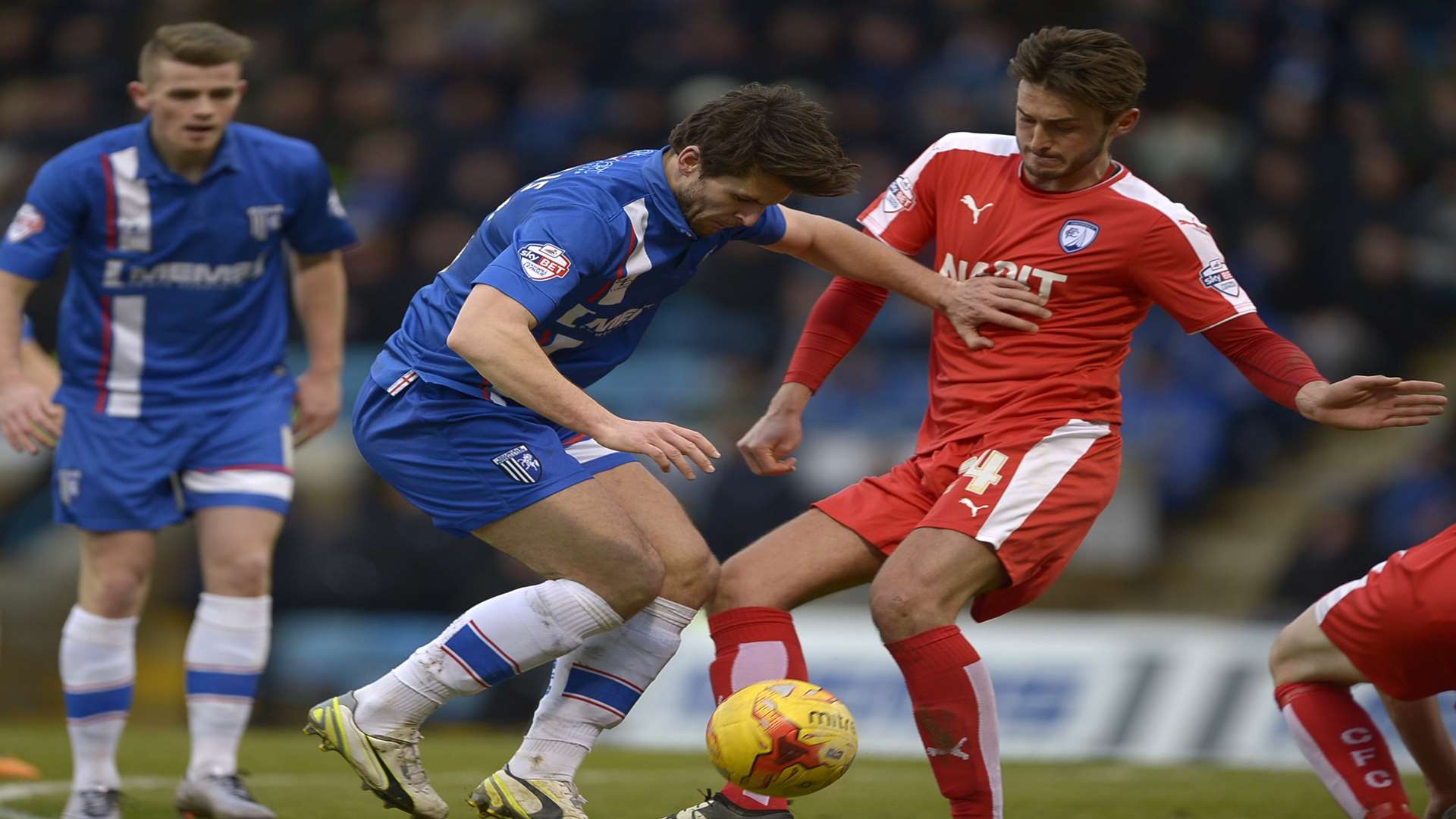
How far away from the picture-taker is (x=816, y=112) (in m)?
4.64

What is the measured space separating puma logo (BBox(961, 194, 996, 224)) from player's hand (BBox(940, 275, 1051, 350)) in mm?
192

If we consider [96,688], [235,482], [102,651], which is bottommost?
[96,688]

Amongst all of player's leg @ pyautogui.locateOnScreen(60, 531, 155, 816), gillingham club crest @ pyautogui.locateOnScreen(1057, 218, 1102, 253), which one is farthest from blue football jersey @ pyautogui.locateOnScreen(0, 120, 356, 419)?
gillingham club crest @ pyautogui.locateOnScreen(1057, 218, 1102, 253)

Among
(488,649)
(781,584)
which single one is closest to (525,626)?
(488,649)

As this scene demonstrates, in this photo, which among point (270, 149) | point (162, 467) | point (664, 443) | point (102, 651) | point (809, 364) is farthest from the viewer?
point (270, 149)

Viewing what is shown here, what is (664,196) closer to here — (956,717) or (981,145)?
(981,145)

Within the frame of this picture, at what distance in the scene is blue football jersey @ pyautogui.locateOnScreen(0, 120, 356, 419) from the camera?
572cm

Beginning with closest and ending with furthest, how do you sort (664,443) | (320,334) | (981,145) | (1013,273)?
(664,443) → (1013,273) → (981,145) → (320,334)

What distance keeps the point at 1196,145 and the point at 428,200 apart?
19.4ft

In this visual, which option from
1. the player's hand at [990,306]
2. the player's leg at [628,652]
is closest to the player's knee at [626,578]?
the player's leg at [628,652]

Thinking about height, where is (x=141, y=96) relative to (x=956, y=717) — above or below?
above

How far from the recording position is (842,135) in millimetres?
12859

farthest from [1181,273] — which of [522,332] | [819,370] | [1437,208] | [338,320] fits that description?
[1437,208]

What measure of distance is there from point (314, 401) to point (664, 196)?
7.18ft
